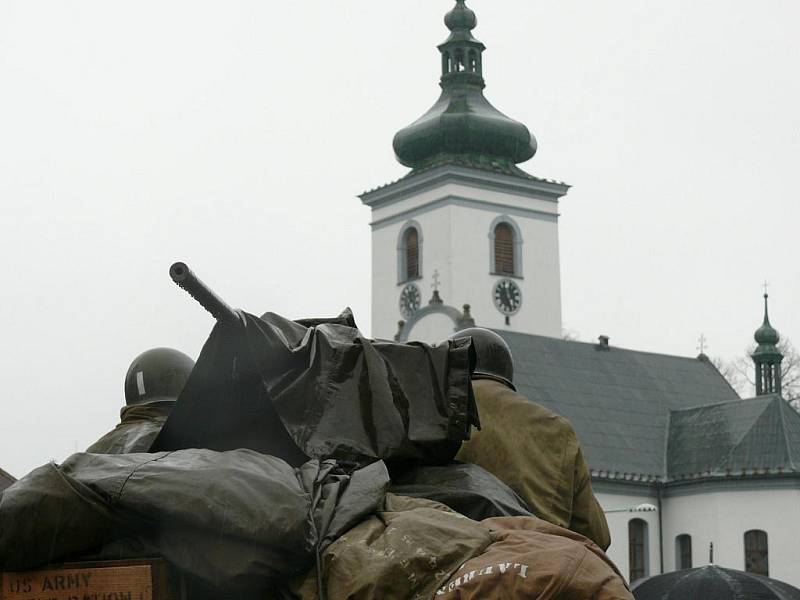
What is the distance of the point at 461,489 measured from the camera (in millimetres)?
5449

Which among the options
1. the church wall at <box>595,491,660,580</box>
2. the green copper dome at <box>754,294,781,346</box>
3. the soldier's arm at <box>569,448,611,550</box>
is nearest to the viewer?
the soldier's arm at <box>569,448,611,550</box>

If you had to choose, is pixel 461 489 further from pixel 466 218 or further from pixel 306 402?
pixel 466 218

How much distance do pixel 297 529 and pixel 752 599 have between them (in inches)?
649

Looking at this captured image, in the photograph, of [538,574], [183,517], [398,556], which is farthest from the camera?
[183,517]

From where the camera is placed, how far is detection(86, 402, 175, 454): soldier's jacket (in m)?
6.48

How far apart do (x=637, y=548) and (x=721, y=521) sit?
3118 mm

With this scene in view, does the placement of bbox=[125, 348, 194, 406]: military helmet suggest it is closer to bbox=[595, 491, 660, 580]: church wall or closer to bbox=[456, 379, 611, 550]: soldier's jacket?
bbox=[456, 379, 611, 550]: soldier's jacket

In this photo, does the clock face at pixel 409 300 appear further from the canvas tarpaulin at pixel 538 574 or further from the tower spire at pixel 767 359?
the canvas tarpaulin at pixel 538 574

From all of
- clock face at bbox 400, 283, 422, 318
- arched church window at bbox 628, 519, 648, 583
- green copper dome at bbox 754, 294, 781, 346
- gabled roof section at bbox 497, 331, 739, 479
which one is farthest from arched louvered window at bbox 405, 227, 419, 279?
arched church window at bbox 628, 519, 648, 583

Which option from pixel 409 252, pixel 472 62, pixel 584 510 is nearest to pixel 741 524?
pixel 409 252

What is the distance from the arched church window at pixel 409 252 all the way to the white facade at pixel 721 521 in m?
18.0

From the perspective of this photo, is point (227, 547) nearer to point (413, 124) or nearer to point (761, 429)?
point (761, 429)

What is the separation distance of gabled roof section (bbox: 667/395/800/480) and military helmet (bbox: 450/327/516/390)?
2062 inches

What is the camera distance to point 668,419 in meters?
65.2
